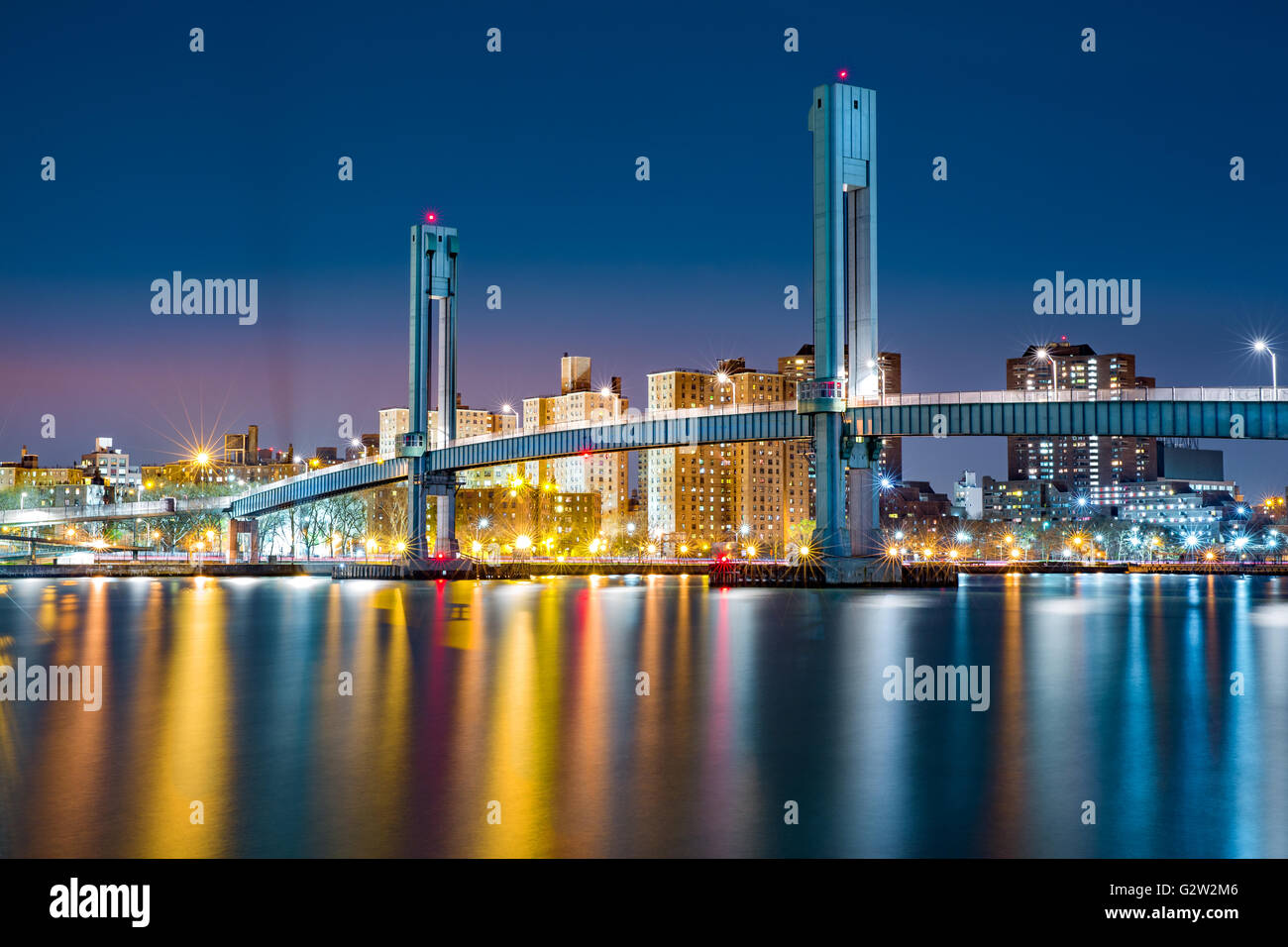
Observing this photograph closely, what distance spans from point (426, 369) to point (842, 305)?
45.0 m

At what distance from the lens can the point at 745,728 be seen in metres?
22.8

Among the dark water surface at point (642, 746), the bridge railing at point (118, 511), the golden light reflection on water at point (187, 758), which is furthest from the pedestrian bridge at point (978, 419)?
the golden light reflection on water at point (187, 758)

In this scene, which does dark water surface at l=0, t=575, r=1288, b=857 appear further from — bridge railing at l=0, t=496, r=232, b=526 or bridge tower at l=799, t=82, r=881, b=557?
bridge railing at l=0, t=496, r=232, b=526

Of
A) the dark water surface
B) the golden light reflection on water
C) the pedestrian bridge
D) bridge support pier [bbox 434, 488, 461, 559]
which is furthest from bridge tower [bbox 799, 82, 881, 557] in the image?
the golden light reflection on water

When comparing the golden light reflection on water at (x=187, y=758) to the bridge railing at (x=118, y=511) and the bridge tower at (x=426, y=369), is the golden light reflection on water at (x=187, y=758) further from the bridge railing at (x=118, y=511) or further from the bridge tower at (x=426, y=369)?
the bridge railing at (x=118, y=511)

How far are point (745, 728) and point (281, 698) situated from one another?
11574 millimetres

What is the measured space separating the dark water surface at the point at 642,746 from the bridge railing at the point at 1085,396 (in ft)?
82.6

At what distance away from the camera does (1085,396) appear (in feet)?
235

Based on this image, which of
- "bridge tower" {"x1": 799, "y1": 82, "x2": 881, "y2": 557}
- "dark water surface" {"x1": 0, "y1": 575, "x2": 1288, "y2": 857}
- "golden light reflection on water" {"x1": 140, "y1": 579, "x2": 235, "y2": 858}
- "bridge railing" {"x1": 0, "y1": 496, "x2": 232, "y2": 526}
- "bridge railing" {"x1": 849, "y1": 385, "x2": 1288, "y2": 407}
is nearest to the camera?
"golden light reflection on water" {"x1": 140, "y1": 579, "x2": 235, "y2": 858}

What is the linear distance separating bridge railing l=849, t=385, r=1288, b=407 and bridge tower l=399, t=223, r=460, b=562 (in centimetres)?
4366

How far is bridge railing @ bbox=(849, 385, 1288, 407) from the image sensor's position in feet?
219

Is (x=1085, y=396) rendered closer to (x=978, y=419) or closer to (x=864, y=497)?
(x=978, y=419)

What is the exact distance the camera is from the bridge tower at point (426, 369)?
103m

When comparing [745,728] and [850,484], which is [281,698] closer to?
[745,728]
